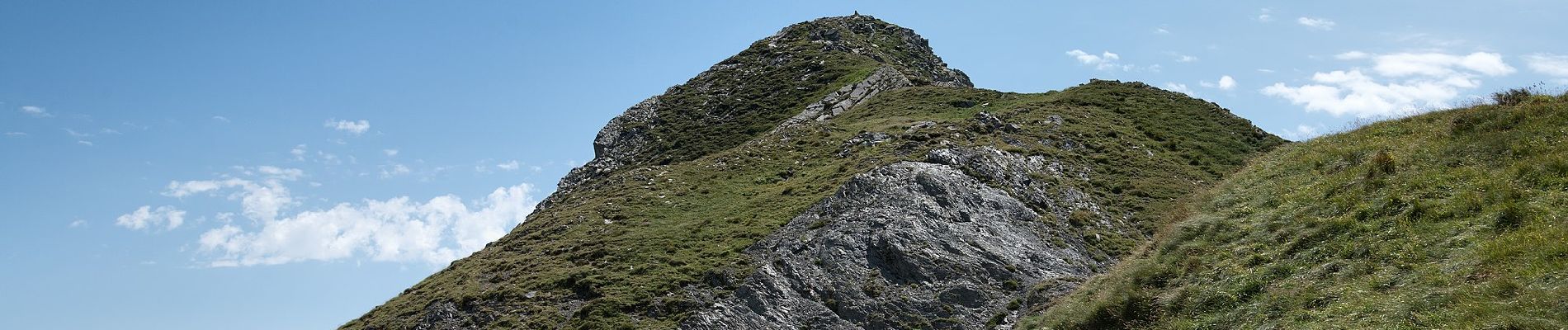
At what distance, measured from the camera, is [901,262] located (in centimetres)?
3481

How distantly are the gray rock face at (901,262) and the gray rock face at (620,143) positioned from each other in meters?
26.8

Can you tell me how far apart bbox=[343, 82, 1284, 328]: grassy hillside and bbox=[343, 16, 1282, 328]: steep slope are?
5.4 inches

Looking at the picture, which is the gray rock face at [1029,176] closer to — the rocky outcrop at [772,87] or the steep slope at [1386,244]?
the steep slope at [1386,244]

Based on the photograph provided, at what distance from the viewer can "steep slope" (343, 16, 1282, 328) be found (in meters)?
33.8

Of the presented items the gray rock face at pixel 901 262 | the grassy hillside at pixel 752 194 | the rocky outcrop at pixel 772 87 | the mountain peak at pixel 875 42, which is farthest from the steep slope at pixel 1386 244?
the mountain peak at pixel 875 42

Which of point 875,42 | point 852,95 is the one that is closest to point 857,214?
point 852,95

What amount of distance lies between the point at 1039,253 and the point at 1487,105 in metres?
14.7

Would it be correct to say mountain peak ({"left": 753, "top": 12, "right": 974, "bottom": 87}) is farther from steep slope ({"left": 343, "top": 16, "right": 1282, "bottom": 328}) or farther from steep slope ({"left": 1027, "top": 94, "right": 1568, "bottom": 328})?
steep slope ({"left": 1027, "top": 94, "right": 1568, "bottom": 328})

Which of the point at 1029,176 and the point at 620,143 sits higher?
the point at 620,143

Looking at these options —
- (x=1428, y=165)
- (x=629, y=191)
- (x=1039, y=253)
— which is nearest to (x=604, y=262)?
(x=629, y=191)

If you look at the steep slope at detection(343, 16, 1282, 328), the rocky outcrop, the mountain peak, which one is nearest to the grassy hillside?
the steep slope at detection(343, 16, 1282, 328)

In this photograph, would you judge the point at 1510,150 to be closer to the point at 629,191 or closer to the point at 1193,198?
the point at 1193,198

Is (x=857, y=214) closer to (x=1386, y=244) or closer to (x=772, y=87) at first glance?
(x=1386, y=244)

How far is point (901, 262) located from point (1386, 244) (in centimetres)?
1631
